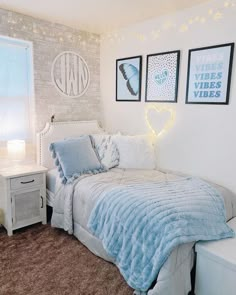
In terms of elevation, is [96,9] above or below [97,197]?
above

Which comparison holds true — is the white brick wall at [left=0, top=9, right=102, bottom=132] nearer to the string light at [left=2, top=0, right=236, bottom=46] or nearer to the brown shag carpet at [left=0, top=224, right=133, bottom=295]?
the string light at [left=2, top=0, right=236, bottom=46]

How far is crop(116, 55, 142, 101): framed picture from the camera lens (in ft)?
10.0

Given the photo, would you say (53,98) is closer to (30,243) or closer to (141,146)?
(141,146)

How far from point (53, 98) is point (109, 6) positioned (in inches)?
49.6

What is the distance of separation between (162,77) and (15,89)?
1687mm

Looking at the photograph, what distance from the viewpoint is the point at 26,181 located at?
101 inches

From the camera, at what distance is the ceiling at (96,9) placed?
2.37 meters

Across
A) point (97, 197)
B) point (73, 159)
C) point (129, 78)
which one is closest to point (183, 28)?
point (129, 78)

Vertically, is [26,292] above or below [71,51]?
below

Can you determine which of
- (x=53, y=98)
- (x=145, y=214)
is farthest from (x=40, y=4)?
(x=145, y=214)

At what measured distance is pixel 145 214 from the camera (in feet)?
5.87

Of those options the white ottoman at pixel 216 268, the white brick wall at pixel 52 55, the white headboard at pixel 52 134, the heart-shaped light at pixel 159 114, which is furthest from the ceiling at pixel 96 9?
the white ottoman at pixel 216 268

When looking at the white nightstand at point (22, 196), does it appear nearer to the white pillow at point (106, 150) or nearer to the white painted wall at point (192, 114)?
the white pillow at point (106, 150)

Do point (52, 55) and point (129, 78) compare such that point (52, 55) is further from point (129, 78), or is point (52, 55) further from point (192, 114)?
point (192, 114)
